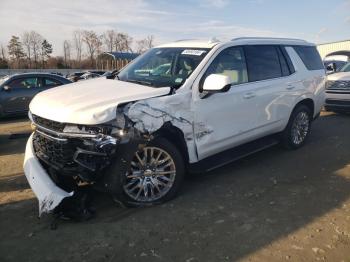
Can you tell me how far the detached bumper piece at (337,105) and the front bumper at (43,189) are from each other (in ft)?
27.6

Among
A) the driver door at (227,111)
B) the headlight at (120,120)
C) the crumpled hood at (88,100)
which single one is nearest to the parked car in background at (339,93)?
the driver door at (227,111)

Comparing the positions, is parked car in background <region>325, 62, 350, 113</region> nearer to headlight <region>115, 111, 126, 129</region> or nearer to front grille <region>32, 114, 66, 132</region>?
headlight <region>115, 111, 126, 129</region>

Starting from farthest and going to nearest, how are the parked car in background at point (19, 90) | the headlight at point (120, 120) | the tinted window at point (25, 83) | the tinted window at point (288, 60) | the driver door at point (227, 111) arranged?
the tinted window at point (25, 83), the parked car in background at point (19, 90), the tinted window at point (288, 60), the driver door at point (227, 111), the headlight at point (120, 120)

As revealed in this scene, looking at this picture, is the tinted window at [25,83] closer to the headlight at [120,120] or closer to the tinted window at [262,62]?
the tinted window at [262,62]

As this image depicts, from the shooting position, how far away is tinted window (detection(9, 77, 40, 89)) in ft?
39.4

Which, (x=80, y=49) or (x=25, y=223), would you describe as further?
(x=80, y=49)

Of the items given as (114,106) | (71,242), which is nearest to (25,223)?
(71,242)

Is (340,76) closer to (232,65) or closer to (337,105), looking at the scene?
(337,105)

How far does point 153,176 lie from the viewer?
174 inches

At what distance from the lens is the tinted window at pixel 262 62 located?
5573 millimetres

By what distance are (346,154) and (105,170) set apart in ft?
14.9

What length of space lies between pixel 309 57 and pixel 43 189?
5.39 metres

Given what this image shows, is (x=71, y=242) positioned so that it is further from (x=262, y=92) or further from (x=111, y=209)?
(x=262, y=92)

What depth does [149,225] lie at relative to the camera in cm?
402
